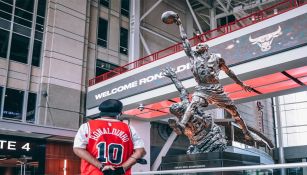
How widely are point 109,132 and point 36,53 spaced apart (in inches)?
649

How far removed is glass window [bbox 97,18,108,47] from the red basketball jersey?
61.6 ft

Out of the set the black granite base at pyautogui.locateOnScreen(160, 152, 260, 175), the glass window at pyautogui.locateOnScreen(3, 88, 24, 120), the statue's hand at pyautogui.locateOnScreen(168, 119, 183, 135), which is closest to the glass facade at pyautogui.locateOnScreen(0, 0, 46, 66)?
the glass window at pyautogui.locateOnScreen(3, 88, 24, 120)

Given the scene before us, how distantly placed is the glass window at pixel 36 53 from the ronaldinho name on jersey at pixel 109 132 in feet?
53.0

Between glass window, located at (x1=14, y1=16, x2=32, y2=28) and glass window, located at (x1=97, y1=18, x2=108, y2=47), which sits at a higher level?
glass window, located at (x1=97, y1=18, x2=108, y2=47)

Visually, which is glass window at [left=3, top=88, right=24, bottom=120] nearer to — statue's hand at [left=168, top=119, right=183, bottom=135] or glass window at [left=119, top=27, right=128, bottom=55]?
glass window at [left=119, top=27, right=128, bottom=55]

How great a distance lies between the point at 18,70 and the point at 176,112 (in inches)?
490

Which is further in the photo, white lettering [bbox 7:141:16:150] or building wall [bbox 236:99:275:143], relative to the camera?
building wall [bbox 236:99:275:143]

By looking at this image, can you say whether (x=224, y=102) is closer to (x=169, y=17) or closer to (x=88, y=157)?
(x=169, y=17)

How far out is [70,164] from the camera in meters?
18.5

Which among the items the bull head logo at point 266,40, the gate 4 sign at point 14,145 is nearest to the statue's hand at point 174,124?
the bull head logo at point 266,40

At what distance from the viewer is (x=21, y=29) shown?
1805 cm

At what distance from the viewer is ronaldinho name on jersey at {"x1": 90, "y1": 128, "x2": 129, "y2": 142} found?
124 inches

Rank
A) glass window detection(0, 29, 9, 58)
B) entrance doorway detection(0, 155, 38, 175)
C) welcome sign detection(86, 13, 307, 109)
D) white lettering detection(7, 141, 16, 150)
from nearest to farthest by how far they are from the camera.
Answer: welcome sign detection(86, 13, 307, 109) < white lettering detection(7, 141, 16, 150) < entrance doorway detection(0, 155, 38, 175) < glass window detection(0, 29, 9, 58)

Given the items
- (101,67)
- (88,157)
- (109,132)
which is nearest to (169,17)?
(109,132)
